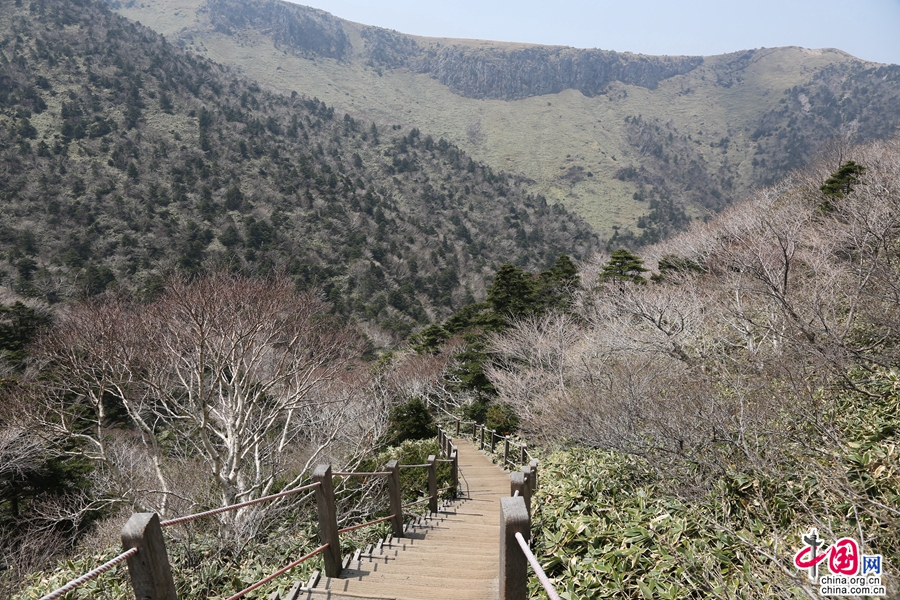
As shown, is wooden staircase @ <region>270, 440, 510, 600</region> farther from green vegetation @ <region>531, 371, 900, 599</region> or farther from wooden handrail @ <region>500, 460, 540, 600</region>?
wooden handrail @ <region>500, 460, 540, 600</region>

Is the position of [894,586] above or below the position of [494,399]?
above

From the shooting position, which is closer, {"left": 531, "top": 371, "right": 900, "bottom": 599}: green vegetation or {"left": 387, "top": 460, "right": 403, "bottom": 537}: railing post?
{"left": 531, "top": 371, "right": 900, "bottom": 599}: green vegetation

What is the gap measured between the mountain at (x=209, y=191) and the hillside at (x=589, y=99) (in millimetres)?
32295

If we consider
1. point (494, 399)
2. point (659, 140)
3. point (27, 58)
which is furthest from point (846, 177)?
point (659, 140)

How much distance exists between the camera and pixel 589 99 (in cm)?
16338

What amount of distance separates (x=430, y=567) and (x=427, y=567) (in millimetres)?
33

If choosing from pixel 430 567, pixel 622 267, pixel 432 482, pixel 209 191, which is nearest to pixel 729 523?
pixel 430 567

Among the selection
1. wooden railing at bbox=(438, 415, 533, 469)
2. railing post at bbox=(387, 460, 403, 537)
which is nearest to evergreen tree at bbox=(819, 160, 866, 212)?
wooden railing at bbox=(438, 415, 533, 469)

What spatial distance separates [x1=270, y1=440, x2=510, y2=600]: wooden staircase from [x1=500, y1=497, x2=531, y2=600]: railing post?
141cm

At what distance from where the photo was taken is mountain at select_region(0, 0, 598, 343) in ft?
140

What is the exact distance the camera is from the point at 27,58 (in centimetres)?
6069

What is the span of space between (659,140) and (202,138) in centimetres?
12313

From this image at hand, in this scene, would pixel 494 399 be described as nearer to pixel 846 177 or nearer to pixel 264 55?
pixel 846 177

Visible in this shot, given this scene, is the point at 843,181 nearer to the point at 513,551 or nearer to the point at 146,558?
the point at 513,551
